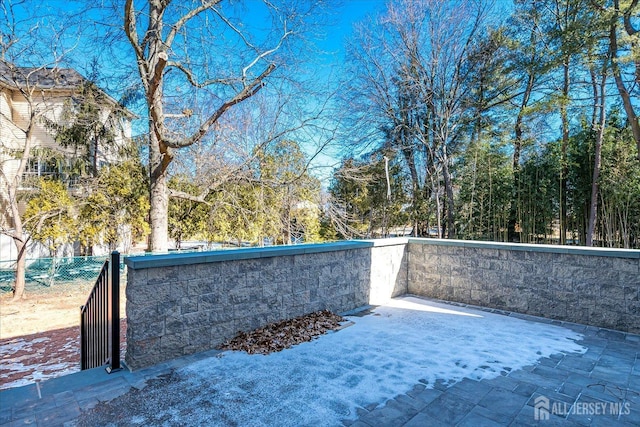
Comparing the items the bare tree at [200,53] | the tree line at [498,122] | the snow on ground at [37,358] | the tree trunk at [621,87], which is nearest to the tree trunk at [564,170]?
the tree line at [498,122]

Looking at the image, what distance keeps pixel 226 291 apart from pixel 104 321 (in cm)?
103

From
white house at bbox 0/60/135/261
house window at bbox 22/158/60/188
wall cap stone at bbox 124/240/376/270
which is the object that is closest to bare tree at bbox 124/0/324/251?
white house at bbox 0/60/135/261

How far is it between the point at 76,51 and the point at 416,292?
759cm

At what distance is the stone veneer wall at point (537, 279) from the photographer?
3.61 meters

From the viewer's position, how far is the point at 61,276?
326 inches

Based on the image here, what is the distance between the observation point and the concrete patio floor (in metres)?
2.00

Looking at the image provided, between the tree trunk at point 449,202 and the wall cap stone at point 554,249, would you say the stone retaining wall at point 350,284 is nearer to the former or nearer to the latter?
the wall cap stone at point 554,249

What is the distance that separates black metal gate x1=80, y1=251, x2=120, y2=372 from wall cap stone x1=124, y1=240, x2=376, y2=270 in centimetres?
23

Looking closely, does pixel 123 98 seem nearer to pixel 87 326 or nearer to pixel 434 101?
pixel 87 326

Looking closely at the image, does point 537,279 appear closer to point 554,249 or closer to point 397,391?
point 554,249

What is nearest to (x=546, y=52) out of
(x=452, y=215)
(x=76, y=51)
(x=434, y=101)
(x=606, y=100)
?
(x=606, y=100)

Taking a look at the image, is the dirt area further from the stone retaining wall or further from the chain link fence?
the stone retaining wall

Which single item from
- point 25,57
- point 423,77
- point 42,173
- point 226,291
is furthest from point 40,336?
point 423,77

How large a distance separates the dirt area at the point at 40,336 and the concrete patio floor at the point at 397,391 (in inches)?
88.3
